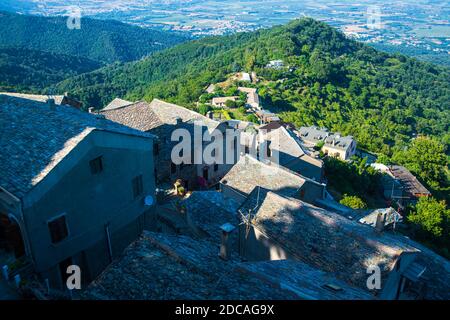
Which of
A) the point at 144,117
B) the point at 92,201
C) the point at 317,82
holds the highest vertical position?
the point at 92,201

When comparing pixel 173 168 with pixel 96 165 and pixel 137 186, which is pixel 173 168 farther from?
pixel 96 165

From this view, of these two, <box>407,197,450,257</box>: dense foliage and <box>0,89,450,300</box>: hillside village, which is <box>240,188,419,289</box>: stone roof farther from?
<box>407,197,450,257</box>: dense foliage

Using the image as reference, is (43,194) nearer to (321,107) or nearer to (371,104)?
(321,107)

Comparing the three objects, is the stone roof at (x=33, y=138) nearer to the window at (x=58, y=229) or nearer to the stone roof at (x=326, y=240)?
the window at (x=58, y=229)

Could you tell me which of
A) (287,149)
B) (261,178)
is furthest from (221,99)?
(261,178)

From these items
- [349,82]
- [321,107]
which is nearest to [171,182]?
[321,107]

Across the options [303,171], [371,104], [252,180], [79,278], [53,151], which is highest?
[53,151]
